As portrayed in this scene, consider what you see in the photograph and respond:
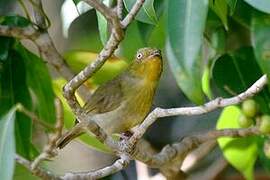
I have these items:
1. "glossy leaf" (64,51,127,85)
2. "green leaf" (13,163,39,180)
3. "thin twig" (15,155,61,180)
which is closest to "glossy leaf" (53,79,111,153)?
"glossy leaf" (64,51,127,85)

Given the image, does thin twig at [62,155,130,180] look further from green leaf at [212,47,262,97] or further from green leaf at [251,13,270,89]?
green leaf at [212,47,262,97]

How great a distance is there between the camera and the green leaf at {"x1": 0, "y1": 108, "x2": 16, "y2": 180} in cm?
124

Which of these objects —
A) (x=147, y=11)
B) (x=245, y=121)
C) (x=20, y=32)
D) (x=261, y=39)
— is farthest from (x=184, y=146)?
(x=147, y=11)

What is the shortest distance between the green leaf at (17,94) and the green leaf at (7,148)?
1.32 ft

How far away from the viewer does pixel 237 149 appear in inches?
74.2

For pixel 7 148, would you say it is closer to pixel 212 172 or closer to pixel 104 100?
pixel 104 100

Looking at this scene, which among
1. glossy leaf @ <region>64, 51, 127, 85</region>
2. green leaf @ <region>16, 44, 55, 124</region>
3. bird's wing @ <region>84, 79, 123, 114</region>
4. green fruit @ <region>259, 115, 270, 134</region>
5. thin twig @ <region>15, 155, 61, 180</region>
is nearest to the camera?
thin twig @ <region>15, 155, 61, 180</region>

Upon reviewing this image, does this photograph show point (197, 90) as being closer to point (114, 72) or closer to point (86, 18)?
point (114, 72)

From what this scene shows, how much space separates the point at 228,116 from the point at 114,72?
304mm

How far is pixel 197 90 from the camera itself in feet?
4.34

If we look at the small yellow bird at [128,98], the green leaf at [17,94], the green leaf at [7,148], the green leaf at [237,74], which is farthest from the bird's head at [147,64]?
the green leaf at [7,148]

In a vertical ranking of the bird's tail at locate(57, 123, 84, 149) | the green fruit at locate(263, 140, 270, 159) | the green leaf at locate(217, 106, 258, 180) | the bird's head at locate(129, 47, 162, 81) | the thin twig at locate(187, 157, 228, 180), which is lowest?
the thin twig at locate(187, 157, 228, 180)

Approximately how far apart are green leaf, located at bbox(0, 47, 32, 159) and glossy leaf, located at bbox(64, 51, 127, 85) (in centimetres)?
19

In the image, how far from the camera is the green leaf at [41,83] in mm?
1827
